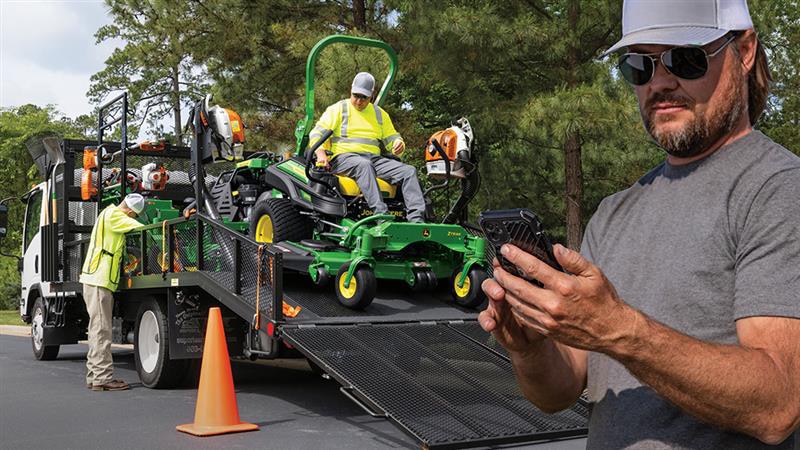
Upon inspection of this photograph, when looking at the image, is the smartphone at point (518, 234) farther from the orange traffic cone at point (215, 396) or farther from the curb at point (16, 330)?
the curb at point (16, 330)

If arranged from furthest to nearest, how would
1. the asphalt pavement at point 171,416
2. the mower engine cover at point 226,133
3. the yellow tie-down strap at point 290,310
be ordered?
the mower engine cover at point 226,133 → the yellow tie-down strap at point 290,310 → the asphalt pavement at point 171,416

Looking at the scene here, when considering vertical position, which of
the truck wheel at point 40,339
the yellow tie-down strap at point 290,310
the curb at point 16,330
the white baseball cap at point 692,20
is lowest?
the curb at point 16,330

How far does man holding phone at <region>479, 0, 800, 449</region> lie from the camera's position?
1.50m

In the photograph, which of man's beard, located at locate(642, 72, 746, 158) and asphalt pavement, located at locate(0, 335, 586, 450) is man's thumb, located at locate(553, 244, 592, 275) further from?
asphalt pavement, located at locate(0, 335, 586, 450)

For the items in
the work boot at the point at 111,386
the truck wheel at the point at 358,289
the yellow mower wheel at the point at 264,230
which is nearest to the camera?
the truck wheel at the point at 358,289

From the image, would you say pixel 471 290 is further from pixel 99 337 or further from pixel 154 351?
pixel 99 337

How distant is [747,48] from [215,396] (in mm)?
5710

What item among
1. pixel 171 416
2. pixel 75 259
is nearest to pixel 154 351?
pixel 171 416

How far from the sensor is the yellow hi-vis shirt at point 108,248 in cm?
973

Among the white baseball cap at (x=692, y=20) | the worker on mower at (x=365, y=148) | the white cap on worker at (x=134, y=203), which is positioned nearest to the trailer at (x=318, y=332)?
the white cap on worker at (x=134, y=203)

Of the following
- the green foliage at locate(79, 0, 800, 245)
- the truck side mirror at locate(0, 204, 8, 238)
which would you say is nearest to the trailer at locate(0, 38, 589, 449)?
the truck side mirror at locate(0, 204, 8, 238)

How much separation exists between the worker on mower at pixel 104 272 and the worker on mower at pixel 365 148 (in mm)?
2467

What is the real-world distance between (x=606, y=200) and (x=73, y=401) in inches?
304

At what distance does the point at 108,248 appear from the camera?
32.3 feet
